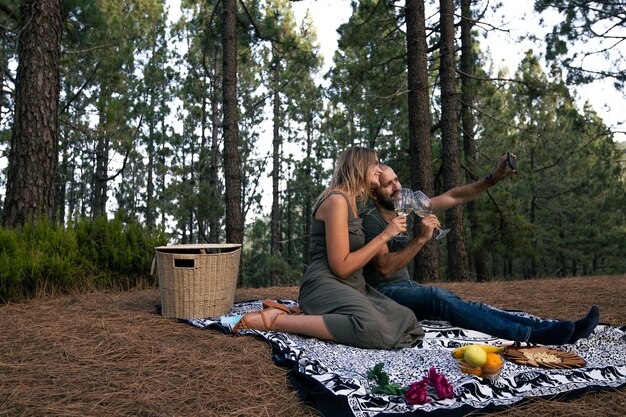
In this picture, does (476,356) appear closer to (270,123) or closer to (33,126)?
(33,126)

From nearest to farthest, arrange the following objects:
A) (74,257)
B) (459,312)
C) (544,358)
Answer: (544,358) < (459,312) < (74,257)

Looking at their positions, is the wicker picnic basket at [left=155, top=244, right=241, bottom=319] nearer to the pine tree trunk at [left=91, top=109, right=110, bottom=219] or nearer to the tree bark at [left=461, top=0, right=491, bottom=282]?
the pine tree trunk at [left=91, top=109, right=110, bottom=219]

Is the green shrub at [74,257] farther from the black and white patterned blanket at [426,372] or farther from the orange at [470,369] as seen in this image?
the orange at [470,369]

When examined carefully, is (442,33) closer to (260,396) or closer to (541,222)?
(260,396)

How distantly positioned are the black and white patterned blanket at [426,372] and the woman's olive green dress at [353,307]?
0.06m

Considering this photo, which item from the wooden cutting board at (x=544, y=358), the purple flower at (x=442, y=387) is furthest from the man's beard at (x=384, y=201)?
the purple flower at (x=442, y=387)

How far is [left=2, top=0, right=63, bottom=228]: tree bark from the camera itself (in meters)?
4.63

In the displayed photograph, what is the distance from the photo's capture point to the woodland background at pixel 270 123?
15.3 ft

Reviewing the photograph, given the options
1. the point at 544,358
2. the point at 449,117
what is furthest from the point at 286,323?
the point at 449,117

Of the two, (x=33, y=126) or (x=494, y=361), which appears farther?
(x=33, y=126)

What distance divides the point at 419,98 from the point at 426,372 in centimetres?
496

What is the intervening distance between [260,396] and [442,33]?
688 centimetres

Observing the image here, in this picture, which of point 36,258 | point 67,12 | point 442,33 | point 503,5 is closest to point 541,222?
point 503,5

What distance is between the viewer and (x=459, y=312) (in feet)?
9.53
